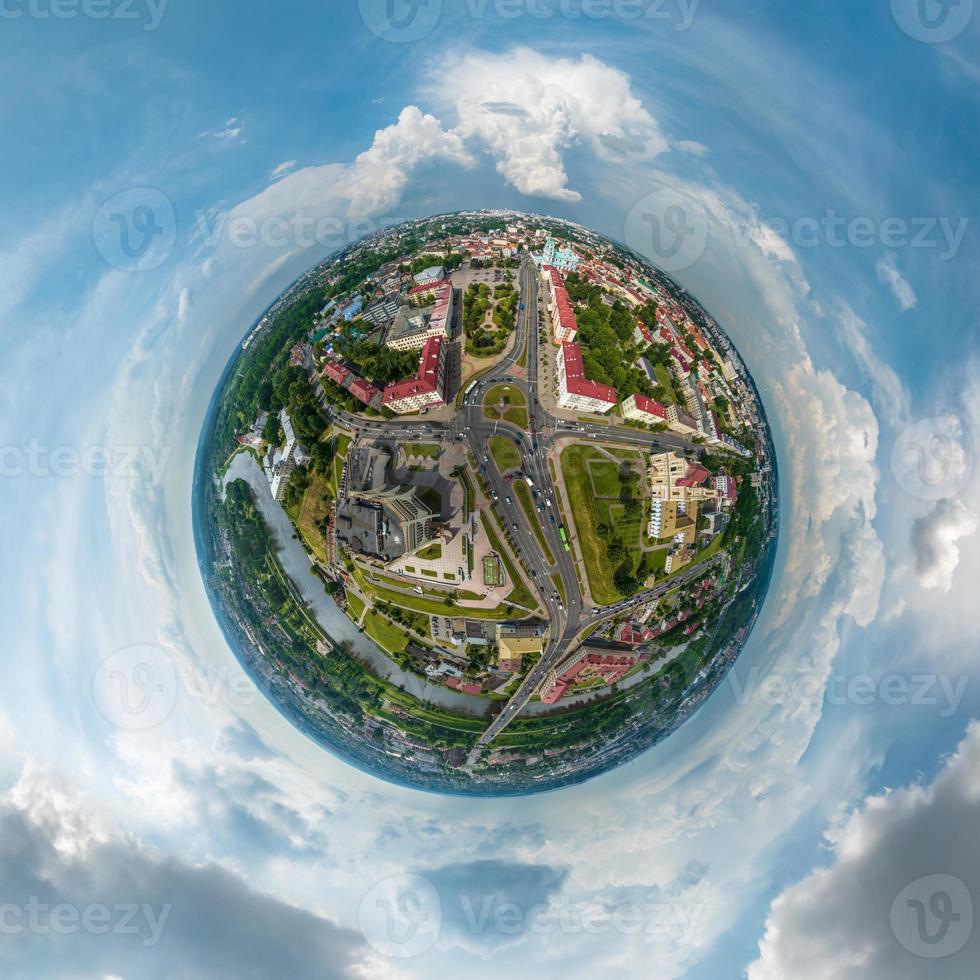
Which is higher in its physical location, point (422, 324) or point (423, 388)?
point (422, 324)

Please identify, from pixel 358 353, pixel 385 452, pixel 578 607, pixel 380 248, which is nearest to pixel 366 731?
pixel 578 607

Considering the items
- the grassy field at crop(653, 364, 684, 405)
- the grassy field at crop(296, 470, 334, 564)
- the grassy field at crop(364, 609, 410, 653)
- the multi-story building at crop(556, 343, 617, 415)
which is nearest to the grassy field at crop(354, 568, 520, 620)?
the grassy field at crop(364, 609, 410, 653)

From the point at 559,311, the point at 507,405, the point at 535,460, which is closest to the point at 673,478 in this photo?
the point at 535,460

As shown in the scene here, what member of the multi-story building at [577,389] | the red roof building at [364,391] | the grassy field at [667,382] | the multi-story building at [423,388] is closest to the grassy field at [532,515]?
the multi-story building at [577,389]

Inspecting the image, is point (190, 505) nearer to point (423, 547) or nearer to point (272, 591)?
point (272, 591)

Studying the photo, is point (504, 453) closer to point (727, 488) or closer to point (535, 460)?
point (535, 460)

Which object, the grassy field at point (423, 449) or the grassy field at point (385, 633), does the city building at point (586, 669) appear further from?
the grassy field at point (423, 449)
